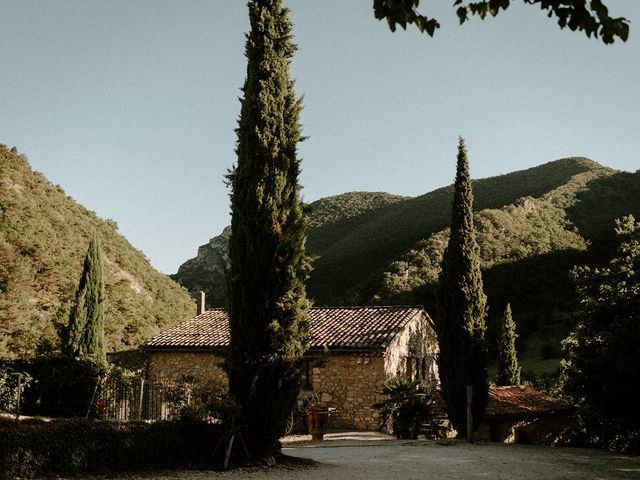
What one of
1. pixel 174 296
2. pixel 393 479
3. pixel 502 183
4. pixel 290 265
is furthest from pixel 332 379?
pixel 502 183

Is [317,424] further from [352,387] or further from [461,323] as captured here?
[461,323]

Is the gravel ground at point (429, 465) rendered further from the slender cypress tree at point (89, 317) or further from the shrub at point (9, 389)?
the slender cypress tree at point (89, 317)

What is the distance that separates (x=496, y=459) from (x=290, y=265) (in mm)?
6223

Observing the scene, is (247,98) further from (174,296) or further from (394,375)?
(174,296)

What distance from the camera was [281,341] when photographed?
36.0 feet

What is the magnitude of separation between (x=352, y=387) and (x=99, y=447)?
12715mm

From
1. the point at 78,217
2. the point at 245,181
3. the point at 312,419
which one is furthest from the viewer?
the point at 78,217

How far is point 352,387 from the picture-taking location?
66.7 ft

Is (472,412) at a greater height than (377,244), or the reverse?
(377,244)

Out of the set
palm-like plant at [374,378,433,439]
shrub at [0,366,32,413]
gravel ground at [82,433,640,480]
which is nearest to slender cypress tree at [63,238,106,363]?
shrub at [0,366,32,413]

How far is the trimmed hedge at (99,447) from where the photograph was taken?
7.87 metres

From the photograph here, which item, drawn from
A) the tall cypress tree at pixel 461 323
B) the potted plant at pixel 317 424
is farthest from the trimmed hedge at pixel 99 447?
the tall cypress tree at pixel 461 323

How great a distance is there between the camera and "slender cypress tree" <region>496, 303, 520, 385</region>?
96.3 ft

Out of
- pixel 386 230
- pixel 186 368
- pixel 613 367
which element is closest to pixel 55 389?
pixel 186 368
